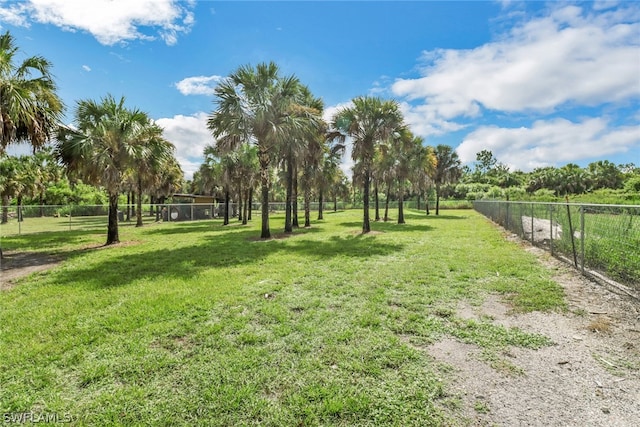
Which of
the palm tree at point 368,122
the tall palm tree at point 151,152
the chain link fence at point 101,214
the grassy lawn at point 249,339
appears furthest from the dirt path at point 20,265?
the chain link fence at point 101,214

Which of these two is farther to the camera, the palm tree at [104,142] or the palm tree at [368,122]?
the palm tree at [368,122]

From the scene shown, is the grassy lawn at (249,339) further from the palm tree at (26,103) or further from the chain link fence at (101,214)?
the chain link fence at (101,214)

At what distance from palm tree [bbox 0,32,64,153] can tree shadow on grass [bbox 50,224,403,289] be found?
12.4 feet

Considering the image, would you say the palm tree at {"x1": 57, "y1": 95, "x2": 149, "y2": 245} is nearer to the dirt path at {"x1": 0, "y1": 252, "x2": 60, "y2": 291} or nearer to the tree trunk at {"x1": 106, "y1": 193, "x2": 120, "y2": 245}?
the tree trunk at {"x1": 106, "y1": 193, "x2": 120, "y2": 245}

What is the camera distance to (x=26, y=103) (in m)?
7.29

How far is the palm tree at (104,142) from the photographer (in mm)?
9648

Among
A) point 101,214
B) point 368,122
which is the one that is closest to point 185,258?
point 368,122

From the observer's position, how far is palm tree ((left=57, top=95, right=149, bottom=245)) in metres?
9.65

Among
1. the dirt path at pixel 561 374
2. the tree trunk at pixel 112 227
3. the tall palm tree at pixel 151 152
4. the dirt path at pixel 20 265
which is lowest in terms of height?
the dirt path at pixel 20 265

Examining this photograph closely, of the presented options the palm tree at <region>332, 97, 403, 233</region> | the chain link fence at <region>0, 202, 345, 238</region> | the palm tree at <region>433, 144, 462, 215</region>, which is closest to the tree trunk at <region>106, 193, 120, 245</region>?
the palm tree at <region>332, 97, 403, 233</region>

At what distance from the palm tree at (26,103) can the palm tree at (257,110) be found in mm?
4681

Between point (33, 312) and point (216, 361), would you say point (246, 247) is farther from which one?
point (216, 361)

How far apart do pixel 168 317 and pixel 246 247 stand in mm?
6023

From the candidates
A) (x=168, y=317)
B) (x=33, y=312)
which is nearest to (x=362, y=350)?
(x=168, y=317)
